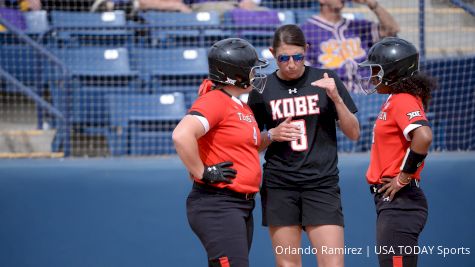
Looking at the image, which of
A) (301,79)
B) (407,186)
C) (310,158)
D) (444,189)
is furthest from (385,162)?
(444,189)

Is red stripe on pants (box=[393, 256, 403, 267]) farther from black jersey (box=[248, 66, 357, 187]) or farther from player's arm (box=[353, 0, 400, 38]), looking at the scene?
player's arm (box=[353, 0, 400, 38])

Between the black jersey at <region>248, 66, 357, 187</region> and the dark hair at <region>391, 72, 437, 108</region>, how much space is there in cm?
28

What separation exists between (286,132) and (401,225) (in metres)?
0.79

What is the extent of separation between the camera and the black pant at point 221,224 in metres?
3.31

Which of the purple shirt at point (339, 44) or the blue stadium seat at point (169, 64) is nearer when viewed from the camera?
the purple shirt at point (339, 44)

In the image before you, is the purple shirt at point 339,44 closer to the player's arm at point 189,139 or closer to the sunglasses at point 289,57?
the sunglasses at point 289,57

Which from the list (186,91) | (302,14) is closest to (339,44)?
(302,14)

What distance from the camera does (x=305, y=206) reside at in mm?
3820

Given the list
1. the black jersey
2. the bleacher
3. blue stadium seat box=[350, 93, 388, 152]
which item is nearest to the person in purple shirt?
blue stadium seat box=[350, 93, 388, 152]

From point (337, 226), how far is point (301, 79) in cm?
86

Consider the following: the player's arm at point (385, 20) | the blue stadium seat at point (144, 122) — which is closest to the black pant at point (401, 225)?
the blue stadium seat at point (144, 122)

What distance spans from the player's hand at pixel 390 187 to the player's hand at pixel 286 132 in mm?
536

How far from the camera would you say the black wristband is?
355 cm

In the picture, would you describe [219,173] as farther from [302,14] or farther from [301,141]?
[302,14]
